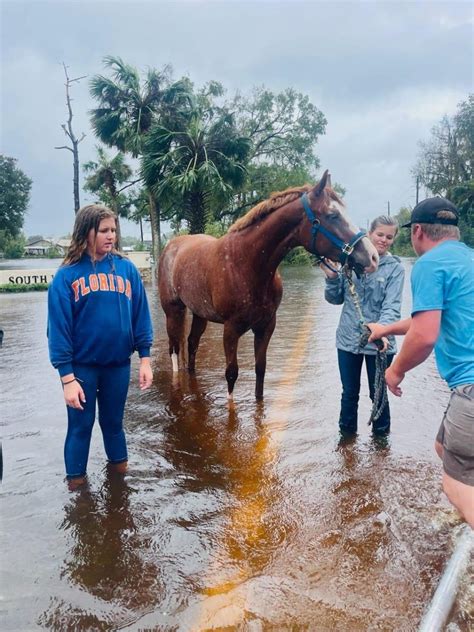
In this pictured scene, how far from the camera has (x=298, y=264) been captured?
122ft

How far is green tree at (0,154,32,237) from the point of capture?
167 ft

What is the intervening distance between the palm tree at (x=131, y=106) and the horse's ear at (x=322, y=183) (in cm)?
1790

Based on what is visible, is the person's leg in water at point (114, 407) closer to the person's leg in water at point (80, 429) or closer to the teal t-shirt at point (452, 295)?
the person's leg in water at point (80, 429)

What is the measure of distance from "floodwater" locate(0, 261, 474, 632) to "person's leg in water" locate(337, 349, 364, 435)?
16 centimetres

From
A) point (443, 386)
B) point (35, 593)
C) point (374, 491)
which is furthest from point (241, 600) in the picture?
point (443, 386)

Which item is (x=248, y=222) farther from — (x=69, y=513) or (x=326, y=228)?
(x=69, y=513)

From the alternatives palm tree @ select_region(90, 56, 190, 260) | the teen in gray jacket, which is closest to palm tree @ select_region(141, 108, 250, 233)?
palm tree @ select_region(90, 56, 190, 260)

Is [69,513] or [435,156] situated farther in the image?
[435,156]

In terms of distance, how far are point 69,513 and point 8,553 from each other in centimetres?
43

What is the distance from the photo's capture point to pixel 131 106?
21.4 meters

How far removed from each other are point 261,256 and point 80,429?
2.23m

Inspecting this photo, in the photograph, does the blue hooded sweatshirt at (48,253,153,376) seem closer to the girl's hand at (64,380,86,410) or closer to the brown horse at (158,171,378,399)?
the girl's hand at (64,380,86,410)

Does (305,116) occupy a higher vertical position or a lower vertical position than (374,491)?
higher

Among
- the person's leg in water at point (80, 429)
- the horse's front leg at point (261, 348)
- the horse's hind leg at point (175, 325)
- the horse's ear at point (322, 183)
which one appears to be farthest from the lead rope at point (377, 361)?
the horse's hind leg at point (175, 325)
